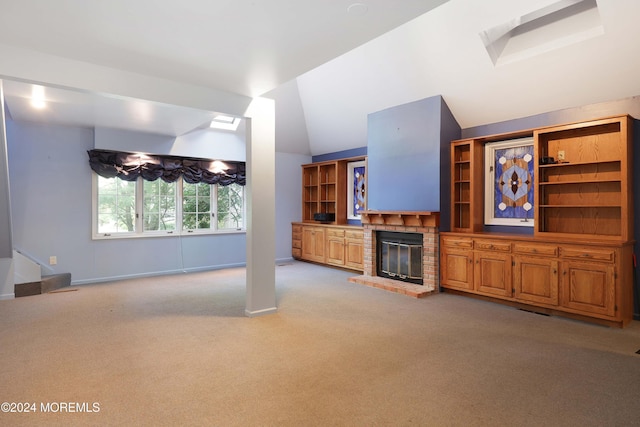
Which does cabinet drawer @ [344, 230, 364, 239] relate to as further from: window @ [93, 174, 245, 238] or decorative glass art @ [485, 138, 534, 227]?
window @ [93, 174, 245, 238]

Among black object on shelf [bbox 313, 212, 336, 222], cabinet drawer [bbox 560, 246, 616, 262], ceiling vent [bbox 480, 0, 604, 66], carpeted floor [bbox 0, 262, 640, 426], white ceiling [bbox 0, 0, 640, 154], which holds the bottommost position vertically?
carpeted floor [bbox 0, 262, 640, 426]

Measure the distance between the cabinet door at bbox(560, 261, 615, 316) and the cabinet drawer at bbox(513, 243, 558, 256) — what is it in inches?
6.8

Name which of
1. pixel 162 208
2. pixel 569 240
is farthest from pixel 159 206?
pixel 569 240

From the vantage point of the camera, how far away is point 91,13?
2.34 meters

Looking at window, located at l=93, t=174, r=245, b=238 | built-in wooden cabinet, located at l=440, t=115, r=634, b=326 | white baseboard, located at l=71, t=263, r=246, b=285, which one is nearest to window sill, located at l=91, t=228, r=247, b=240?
window, located at l=93, t=174, r=245, b=238

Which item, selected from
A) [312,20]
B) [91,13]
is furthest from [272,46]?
[91,13]

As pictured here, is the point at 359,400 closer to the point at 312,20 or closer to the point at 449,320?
the point at 449,320

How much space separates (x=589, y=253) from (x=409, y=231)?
Result: 92.3 inches

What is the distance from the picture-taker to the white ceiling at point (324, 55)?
236 cm

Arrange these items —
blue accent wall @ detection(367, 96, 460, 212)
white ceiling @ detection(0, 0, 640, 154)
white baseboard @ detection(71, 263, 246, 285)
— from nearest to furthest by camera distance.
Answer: white ceiling @ detection(0, 0, 640, 154)
blue accent wall @ detection(367, 96, 460, 212)
white baseboard @ detection(71, 263, 246, 285)

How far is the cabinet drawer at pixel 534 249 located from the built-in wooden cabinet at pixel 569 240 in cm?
1

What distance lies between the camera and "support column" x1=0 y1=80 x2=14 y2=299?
423 cm

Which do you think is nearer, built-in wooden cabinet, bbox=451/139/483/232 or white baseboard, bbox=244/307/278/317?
white baseboard, bbox=244/307/278/317

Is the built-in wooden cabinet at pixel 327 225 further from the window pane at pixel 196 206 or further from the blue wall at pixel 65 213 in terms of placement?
the blue wall at pixel 65 213
